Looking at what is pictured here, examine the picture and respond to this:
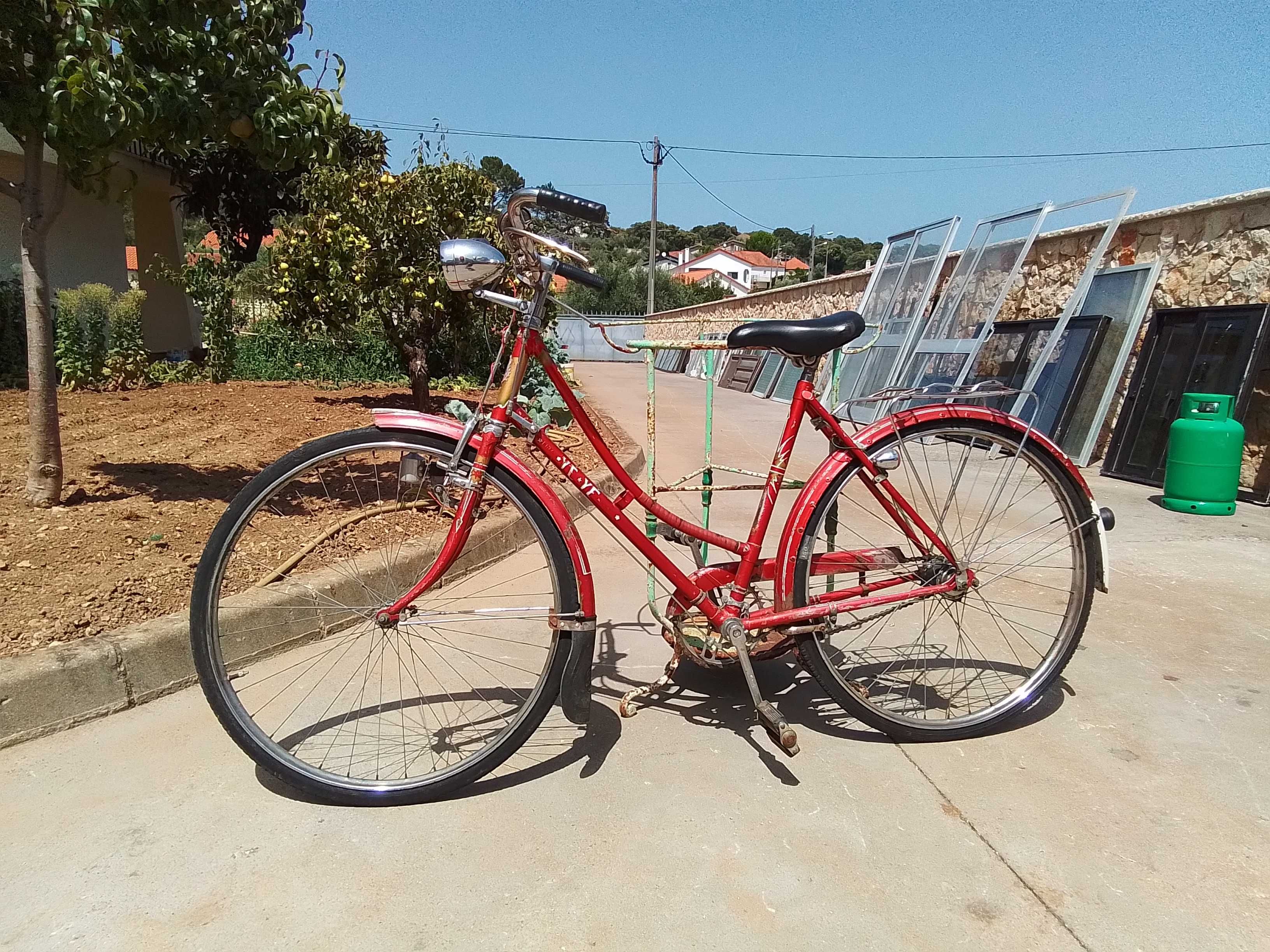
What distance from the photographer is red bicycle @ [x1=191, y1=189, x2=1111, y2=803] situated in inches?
88.0

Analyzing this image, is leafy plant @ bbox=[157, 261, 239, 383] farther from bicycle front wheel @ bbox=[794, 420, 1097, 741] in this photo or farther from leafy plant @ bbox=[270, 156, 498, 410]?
bicycle front wheel @ bbox=[794, 420, 1097, 741]

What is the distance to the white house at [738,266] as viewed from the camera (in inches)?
3381

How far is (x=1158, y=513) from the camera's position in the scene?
562 cm

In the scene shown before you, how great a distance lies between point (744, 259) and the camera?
89.1 meters

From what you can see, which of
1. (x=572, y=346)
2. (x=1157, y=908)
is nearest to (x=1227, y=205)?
(x=1157, y=908)

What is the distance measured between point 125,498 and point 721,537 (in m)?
3.22

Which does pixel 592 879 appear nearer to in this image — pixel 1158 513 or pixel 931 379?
pixel 1158 513

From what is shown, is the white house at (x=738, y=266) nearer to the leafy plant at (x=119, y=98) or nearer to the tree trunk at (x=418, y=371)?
the tree trunk at (x=418, y=371)

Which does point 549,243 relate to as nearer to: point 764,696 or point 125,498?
point 764,696

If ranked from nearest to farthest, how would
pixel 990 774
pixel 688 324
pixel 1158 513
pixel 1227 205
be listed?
pixel 990 774
pixel 688 324
pixel 1158 513
pixel 1227 205

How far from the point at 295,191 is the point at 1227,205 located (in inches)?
475

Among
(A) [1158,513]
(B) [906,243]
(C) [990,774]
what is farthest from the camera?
(B) [906,243]

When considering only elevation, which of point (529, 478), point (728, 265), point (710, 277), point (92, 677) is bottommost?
point (92, 677)

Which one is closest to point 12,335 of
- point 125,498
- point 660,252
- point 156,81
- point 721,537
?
point 125,498
